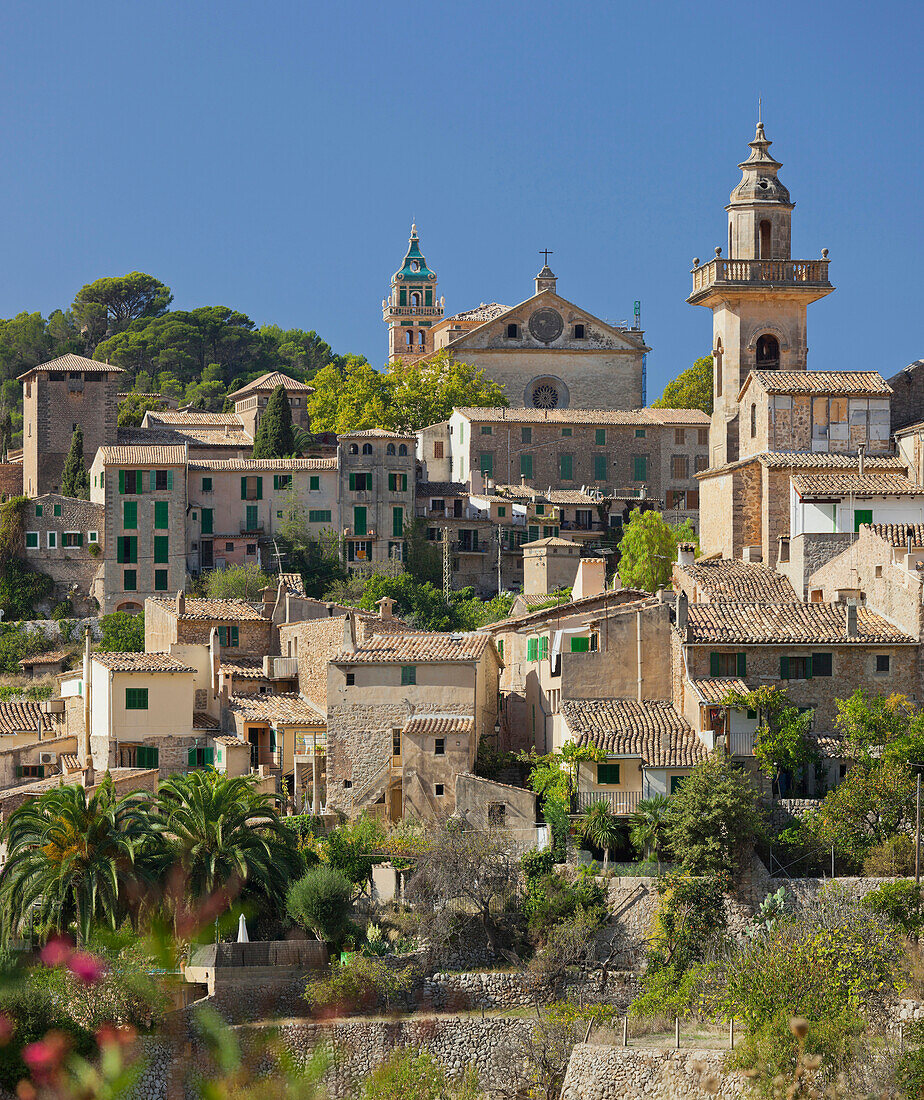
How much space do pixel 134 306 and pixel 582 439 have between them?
1742 inches

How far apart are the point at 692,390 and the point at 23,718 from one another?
3947cm

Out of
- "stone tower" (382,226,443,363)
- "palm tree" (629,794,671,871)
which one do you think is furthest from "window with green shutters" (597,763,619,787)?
"stone tower" (382,226,443,363)

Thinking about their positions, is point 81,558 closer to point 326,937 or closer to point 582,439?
point 582,439

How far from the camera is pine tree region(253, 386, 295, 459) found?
66750mm

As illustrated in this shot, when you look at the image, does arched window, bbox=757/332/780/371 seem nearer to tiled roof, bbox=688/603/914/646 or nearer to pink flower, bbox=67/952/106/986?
tiled roof, bbox=688/603/914/646

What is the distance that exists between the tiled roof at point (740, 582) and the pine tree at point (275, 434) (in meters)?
24.3

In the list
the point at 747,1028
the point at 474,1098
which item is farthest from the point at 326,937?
the point at 747,1028

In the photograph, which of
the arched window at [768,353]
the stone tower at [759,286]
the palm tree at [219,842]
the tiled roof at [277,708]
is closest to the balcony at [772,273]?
the stone tower at [759,286]

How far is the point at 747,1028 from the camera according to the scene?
30.5 meters

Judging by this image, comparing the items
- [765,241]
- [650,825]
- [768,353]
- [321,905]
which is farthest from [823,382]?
[321,905]

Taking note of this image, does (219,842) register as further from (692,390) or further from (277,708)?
(692,390)

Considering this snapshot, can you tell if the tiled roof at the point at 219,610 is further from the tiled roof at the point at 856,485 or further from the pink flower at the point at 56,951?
the pink flower at the point at 56,951

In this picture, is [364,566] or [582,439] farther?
[582,439]

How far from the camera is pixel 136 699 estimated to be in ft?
139
